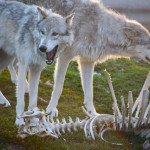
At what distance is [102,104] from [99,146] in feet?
8.06

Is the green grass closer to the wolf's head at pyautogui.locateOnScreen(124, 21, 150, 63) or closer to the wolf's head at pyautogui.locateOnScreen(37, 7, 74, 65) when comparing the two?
the wolf's head at pyautogui.locateOnScreen(37, 7, 74, 65)

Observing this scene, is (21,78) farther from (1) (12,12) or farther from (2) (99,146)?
(2) (99,146)

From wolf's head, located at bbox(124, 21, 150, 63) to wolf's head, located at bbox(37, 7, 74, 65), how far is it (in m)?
1.42

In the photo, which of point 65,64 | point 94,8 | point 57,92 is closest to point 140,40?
point 94,8

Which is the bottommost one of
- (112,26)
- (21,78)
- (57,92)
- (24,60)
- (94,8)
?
(57,92)

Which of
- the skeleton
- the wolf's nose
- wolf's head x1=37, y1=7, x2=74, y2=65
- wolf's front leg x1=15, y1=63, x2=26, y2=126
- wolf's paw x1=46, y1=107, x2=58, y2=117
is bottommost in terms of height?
wolf's paw x1=46, y1=107, x2=58, y2=117

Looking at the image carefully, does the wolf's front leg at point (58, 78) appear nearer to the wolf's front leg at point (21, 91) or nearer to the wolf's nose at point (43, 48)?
the wolf's front leg at point (21, 91)

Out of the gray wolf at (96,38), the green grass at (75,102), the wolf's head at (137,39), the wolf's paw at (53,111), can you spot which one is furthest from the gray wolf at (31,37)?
the wolf's head at (137,39)

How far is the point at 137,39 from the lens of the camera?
5289 mm

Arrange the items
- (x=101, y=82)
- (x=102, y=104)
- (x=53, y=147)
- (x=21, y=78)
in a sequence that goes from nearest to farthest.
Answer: (x=53, y=147), (x=21, y=78), (x=102, y=104), (x=101, y=82)

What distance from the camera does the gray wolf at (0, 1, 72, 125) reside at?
414cm

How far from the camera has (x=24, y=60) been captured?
14.3 ft

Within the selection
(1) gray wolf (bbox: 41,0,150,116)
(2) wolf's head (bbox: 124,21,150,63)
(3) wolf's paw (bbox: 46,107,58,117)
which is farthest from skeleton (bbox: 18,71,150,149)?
(2) wolf's head (bbox: 124,21,150,63)

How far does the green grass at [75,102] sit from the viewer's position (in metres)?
3.68
